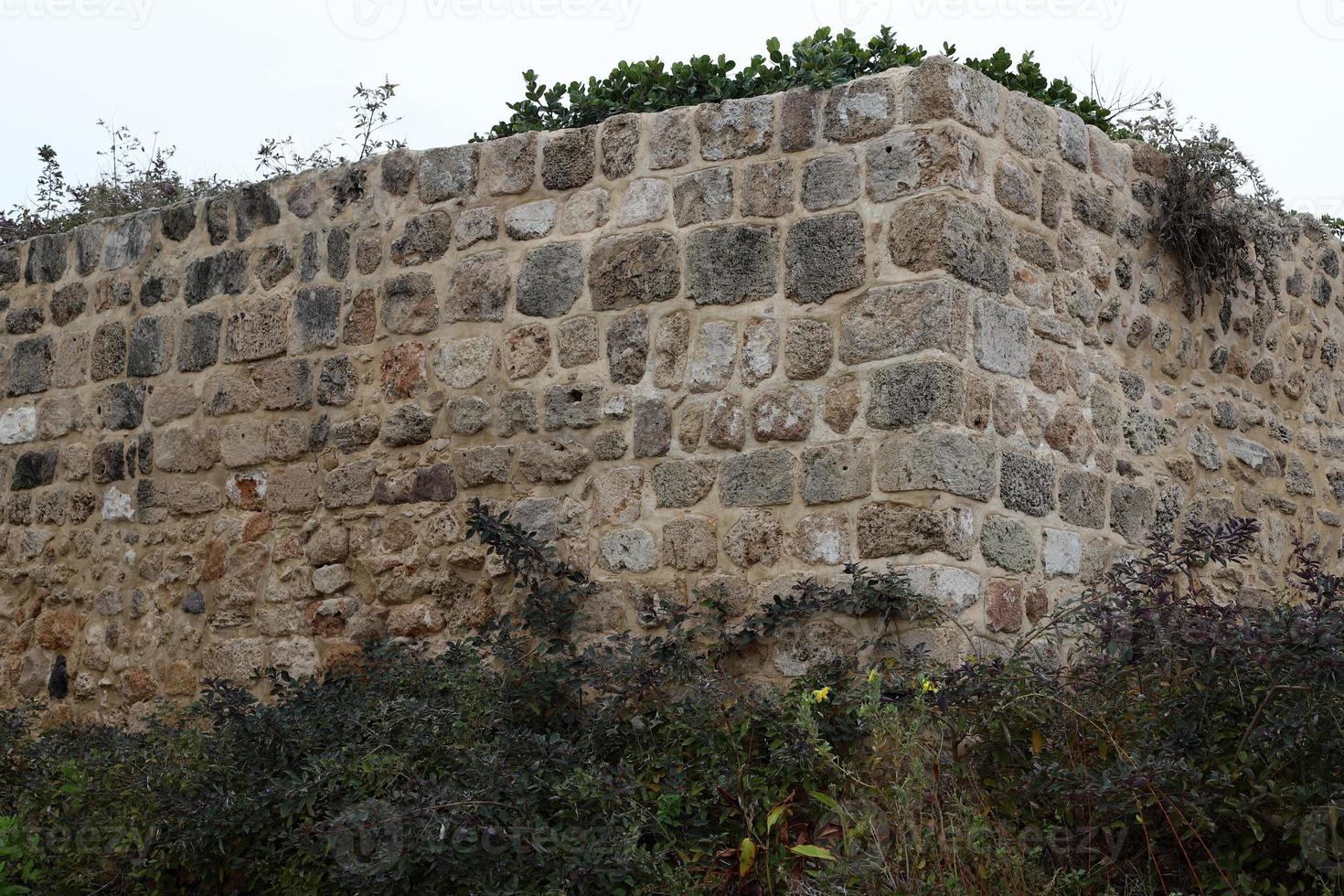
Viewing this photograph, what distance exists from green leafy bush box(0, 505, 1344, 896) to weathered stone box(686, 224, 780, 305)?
3.36 ft

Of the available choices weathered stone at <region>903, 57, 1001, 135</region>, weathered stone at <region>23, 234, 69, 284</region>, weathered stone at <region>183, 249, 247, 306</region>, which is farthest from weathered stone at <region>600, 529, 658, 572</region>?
weathered stone at <region>23, 234, 69, 284</region>

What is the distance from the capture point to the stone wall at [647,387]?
475 cm

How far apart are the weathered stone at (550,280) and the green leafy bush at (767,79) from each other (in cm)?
106

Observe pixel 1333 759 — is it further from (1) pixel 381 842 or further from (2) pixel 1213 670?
(1) pixel 381 842

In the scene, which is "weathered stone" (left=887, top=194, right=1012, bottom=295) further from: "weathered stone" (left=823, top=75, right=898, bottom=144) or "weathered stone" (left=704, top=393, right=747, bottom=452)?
"weathered stone" (left=704, top=393, right=747, bottom=452)

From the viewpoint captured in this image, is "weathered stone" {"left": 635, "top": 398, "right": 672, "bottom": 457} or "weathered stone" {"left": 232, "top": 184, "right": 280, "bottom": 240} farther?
"weathered stone" {"left": 232, "top": 184, "right": 280, "bottom": 240}

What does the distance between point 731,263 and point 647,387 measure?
0.51 meters

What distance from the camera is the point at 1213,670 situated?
384 centimetres

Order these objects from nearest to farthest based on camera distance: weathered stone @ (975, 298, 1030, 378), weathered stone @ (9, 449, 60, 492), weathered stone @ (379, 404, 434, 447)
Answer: weathered stone @ (975, 298, 1030, 378) < weathered stone @ (379, 404, 434, 447) < weathered stone @ (9, 449, 60, 492)

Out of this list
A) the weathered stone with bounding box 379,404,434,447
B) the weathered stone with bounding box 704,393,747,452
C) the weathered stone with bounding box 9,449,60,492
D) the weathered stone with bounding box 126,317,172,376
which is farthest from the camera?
the weathered stone with bounding box 9,449,60,492

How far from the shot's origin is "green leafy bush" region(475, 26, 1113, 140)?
Result: 583 cm

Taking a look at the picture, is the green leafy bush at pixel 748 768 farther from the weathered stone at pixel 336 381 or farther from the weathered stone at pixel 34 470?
the weathered stone at pixel 34 470

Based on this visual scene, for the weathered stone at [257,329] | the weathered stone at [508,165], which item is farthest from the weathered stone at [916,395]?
the weathered stone at [257,329]

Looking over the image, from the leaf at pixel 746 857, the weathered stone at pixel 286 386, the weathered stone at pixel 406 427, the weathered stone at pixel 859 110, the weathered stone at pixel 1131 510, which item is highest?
the weathered stone at pixel 859 110
